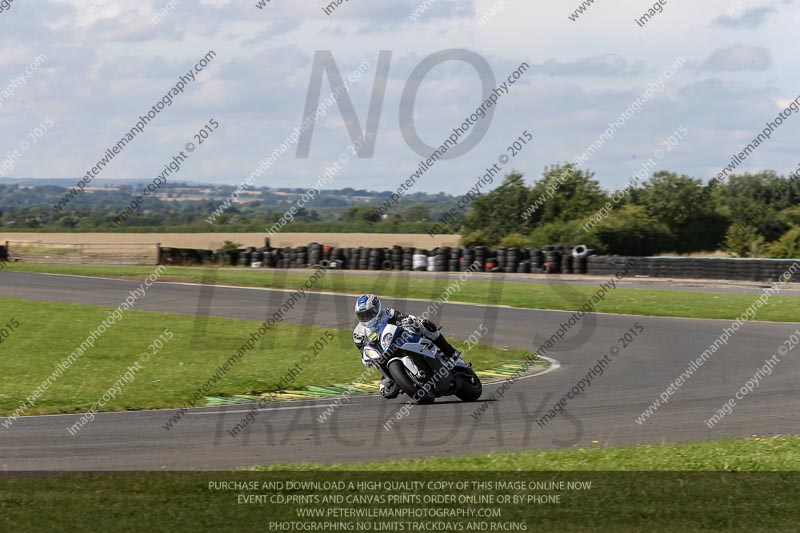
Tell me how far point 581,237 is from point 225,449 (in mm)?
38542

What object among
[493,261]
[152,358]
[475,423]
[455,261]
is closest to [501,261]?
[493,261]

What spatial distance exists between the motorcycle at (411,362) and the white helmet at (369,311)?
0.13m

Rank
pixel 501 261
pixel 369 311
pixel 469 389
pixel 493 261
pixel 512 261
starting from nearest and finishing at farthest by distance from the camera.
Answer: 1. pixel 369 311
2. pixel 469 389
3. pixel 512 261
4. pixel 501 261
5. pixel 493 261

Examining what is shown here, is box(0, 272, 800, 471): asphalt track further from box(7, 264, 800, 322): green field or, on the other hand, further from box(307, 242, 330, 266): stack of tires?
box(307, 242, 330, 266): stack of tires

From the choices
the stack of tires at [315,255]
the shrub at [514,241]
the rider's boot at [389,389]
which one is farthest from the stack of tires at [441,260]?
the rider's boot at [389,389]

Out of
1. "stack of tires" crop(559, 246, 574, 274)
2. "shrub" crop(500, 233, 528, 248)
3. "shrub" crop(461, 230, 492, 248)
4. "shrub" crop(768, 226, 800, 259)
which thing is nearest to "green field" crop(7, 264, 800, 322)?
"stack of tires" crop(559, 246, 574, 274)

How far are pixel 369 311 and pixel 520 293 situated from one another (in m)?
19.5

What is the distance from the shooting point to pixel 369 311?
40.5ft

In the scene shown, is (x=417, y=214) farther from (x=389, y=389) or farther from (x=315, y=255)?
(x=389, y=389)

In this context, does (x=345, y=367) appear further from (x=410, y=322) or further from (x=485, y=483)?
(x=485, y=483)

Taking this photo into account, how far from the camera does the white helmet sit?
12359 mm

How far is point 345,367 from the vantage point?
1797 centimetres

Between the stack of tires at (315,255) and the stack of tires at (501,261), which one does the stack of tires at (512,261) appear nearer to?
the stack of tires at (501,261)

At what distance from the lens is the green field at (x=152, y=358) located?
1506 cm
